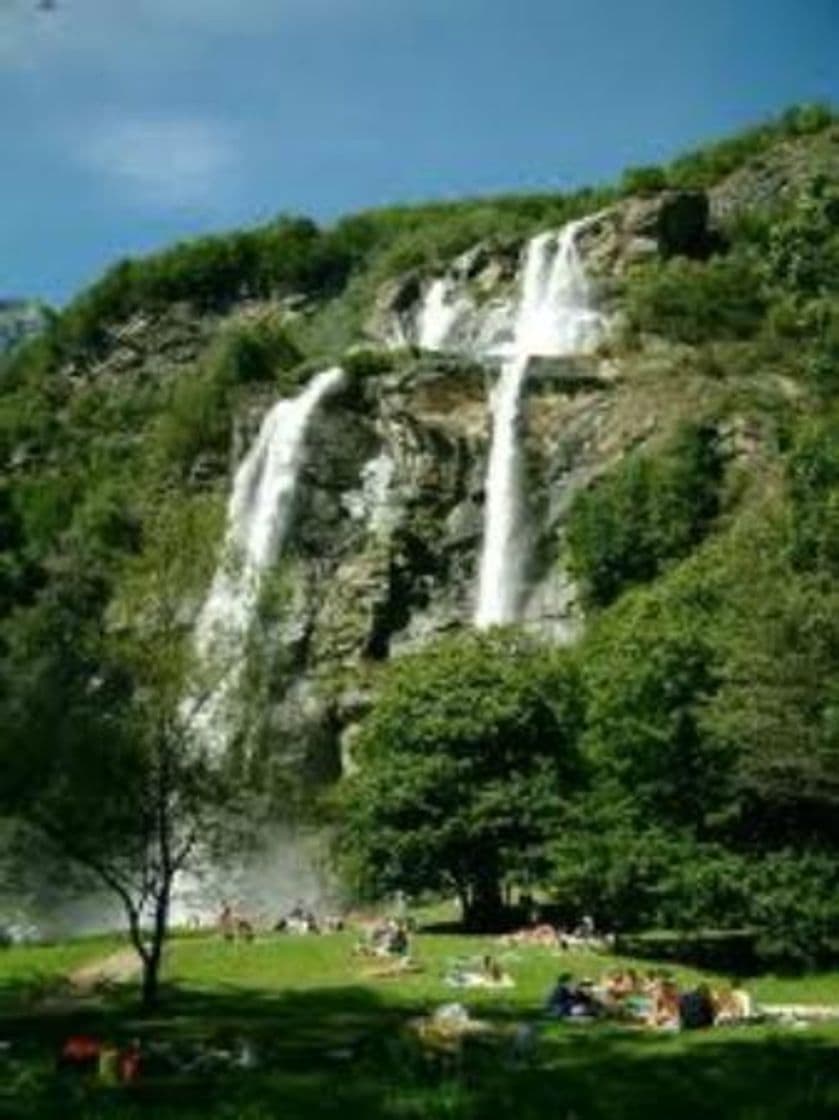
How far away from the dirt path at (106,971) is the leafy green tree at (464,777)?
819 cm

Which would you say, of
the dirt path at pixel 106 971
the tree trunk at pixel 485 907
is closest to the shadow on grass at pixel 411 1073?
the dirt path at pixel 106 971

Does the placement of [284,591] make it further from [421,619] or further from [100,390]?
[100,390]

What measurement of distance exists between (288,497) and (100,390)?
164 ft

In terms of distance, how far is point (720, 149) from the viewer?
129 meters

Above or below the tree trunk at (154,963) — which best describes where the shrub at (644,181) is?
above

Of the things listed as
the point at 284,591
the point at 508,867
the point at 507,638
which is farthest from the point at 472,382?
the point at 284,591

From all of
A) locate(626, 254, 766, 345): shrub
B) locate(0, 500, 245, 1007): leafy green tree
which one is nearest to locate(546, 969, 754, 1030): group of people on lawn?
locate(0, 500, 245, 1007): leafy green tree

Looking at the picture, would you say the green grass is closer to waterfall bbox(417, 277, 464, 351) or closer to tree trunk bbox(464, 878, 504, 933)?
tree trunk bbox(464, 878, 504, 933)

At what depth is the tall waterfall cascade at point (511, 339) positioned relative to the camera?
269 ft

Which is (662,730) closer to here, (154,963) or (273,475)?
(154,963)

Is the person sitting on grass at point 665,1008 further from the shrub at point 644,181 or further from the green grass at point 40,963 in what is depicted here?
the shrub at point 644,181

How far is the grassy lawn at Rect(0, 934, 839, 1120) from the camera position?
21672mm

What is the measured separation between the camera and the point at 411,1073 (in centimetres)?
2483

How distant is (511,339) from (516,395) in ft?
56.7
